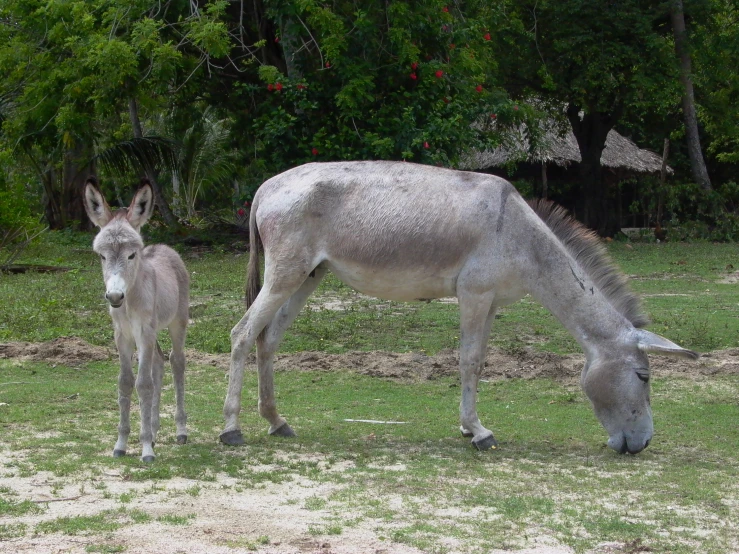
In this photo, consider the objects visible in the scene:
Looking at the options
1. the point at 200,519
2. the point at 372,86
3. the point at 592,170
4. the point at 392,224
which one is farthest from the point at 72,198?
the point at 200,519

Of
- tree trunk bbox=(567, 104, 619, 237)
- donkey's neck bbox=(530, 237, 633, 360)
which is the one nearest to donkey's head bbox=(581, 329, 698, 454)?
donkey's neck bbox=(530, 237, 633, 360)

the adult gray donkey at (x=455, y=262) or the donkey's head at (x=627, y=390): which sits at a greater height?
the adult gray donkey at (x=455, y=262)

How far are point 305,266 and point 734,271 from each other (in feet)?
46.5

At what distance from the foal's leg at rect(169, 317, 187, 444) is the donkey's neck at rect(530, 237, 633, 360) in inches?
115

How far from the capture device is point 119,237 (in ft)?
21.4

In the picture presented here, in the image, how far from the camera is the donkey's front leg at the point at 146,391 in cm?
671

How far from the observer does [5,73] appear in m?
23.0

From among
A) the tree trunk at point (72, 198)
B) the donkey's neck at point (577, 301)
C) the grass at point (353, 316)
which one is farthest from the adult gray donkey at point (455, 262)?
the tree trunk at point (72, 198)

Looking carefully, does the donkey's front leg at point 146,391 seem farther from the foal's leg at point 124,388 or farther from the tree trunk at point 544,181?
the tree trunk at point 544,181

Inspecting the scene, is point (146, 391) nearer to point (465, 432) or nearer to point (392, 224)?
point (392, 224)

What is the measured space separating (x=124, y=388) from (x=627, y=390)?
3.85m

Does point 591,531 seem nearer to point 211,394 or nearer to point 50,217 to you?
point 211,394

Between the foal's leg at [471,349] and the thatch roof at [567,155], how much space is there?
66.4 ft

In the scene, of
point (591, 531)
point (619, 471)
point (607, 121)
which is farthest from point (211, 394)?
point (607, 121)
